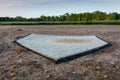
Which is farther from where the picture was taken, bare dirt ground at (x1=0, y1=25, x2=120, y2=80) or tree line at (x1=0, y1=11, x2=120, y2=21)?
tree line at (x1=0, y1=11, x2=120, y2=21)

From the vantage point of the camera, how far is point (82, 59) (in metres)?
6.13

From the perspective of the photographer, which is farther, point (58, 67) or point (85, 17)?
point (85, 17)

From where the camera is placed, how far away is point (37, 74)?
5.25 metres

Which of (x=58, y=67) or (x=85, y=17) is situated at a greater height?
(x=58, y=67)

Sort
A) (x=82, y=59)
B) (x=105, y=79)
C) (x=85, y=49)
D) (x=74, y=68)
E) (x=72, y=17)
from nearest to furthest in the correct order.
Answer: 1. (x=105, y=79)
2. (x=74, y=68)
3. (x=82, y=59)
4. (x=85, y=49)
5. (x=72, y=17)

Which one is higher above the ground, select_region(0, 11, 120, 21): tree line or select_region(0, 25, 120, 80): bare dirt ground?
select_region(0, 25, 120, 80): bare dirt ground

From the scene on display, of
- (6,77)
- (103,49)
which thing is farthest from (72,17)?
(6,77)

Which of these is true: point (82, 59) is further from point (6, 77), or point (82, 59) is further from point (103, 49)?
point (6, 77)

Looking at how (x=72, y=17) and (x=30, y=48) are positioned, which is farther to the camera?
(x=72, y=17)

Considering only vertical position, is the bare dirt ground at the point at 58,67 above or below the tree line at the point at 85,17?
above

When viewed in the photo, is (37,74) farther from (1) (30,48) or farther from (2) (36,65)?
(1) (30,48)

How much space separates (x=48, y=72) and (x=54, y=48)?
1763 millimetres

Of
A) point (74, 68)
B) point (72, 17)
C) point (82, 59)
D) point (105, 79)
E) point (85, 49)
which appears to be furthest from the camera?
point (72, 17)

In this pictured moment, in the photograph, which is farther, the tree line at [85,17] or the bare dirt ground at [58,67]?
the tree line at [85,17]
